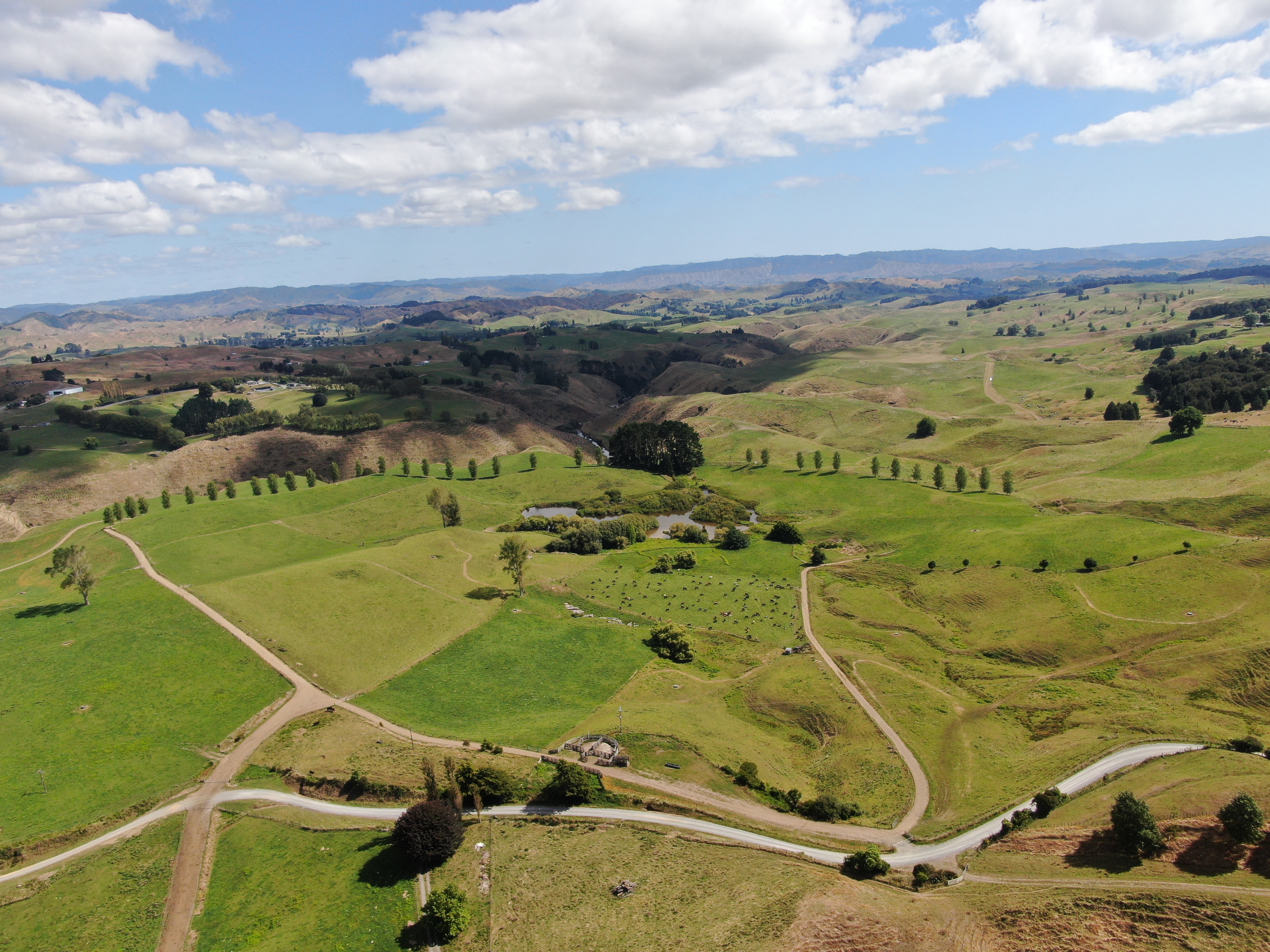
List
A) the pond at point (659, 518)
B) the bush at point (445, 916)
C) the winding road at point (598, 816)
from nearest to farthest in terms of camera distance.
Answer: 1. the bush at point (445, 916)
2. the winding road at point (598, 816)
3. the pond at point (659, 518)

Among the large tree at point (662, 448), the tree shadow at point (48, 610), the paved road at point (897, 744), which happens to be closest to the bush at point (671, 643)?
the paved road at point (897, 744)

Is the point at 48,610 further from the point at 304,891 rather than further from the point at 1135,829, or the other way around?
the point at 1135,829

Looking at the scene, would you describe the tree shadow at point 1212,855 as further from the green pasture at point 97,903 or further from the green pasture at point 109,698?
the green pasture at point 109,698

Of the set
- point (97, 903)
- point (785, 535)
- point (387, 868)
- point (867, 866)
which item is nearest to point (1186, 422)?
point (785, 535)

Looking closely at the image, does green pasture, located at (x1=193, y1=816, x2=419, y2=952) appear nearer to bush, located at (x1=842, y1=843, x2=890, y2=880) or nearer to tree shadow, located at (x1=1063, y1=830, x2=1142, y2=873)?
bush, located at (x1=842, y1=843, x2=890, y2=880)

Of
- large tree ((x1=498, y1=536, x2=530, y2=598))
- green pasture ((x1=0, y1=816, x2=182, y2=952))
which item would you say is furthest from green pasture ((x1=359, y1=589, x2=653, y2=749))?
green pasture ((x1=0, y1=816, x2=182, y2=952))

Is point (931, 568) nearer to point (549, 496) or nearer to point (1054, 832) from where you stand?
point (1054, 832)

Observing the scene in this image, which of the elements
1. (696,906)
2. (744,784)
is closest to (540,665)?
(744,784)
